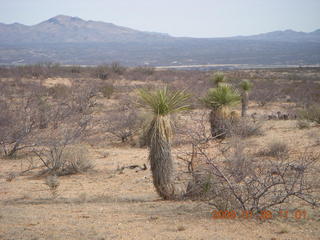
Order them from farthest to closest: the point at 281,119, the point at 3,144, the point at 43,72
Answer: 1. the point at 43,72
2. the point at 281,119
3. the point at 3,144

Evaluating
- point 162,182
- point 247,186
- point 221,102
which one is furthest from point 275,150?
point 247,186

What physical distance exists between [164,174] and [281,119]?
1471 cm

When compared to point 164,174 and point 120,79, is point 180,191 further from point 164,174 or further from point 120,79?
point 120,79

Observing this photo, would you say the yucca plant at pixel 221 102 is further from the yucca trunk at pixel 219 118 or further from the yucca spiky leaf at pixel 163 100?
the yucca spiky leaf at pixel 163 100

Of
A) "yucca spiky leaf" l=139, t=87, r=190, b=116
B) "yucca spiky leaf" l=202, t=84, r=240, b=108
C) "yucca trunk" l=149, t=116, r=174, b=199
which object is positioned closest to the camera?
"yucca spiky leaf" l=139, t=87, r=190, b=116

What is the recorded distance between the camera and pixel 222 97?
45.4 feet

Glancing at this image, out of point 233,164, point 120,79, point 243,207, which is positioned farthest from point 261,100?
point 243,207

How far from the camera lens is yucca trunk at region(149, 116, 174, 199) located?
7598mm

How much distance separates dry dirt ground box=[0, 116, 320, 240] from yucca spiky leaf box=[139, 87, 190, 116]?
6.08 ft

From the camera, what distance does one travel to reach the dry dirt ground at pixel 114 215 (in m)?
5.52

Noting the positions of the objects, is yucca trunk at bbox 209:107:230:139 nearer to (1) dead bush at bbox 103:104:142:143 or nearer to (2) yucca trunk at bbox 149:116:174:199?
(1) dead bush at bbox 103:104:142:143

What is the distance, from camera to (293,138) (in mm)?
14234
